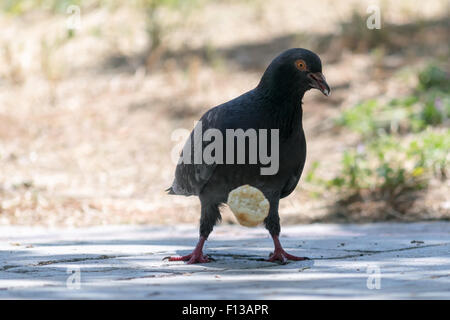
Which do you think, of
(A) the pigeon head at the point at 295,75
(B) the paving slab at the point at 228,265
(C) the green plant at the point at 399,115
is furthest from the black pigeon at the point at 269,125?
(C) the green plant at the point at 399,115

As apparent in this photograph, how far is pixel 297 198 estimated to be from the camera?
7.91m

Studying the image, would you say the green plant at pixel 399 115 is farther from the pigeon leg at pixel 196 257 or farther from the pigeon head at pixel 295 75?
the pigeon leg at pixel 196 257

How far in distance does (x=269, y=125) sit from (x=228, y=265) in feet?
2.64

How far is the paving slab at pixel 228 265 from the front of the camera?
334 cm

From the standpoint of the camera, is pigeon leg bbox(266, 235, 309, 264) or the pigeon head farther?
pigeon leg bbox(266, 235, 309, 264)

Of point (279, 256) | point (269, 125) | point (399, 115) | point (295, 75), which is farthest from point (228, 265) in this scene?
point (399, 115)

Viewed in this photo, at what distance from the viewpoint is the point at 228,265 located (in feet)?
14.1

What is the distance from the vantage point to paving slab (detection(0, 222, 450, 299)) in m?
3.34

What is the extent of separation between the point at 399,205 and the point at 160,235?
7.80ft

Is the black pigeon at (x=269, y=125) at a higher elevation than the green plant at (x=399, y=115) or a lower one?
lower

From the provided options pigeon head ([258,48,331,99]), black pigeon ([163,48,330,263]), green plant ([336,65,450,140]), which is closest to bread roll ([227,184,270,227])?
black pigeon ([163,48,330,263])

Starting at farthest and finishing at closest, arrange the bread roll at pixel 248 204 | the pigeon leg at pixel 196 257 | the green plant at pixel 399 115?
the green plant at pixel 399 115 < the pigeon leg at pixel 196 257 < the bread roll at pixel 248 204

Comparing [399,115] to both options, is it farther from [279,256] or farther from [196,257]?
[196,257]

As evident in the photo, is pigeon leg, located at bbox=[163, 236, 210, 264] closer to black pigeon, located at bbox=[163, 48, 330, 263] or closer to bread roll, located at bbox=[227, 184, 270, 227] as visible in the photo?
black pigeon, located at bbox=[163, 48, 330, 263]
